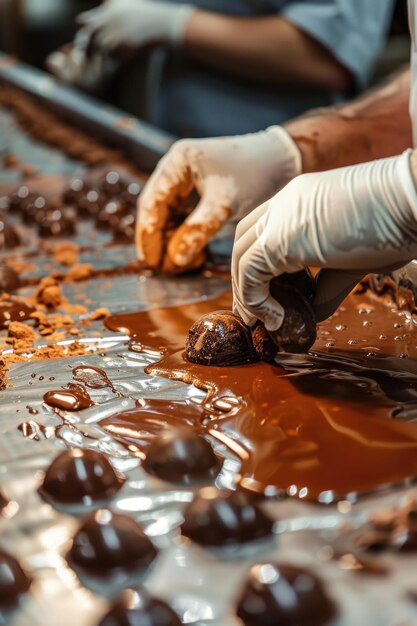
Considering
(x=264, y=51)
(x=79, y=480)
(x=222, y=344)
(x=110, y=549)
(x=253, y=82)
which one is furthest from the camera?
(x=253, y=82)

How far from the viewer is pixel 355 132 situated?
2.68m

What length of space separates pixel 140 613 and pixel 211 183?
163cm

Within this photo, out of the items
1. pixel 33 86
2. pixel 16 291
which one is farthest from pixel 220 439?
pixel 33 86

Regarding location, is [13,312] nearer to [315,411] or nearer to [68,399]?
[68,399]

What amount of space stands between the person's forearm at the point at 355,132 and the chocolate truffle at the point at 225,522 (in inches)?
60.9

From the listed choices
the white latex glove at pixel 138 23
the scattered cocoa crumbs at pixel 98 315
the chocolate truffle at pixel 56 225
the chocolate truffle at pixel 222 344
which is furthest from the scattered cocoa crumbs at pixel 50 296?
the white latex glove at pixel 138 23

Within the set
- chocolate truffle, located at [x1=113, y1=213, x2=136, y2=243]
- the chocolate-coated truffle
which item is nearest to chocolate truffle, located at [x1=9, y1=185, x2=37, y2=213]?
chocolate truffle, located at [x1=113, y1=213, x2=136, y2=243]

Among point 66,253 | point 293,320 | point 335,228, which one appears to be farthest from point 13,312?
point 335,228

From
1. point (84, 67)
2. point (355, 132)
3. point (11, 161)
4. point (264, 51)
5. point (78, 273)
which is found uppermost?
point (264, 51)

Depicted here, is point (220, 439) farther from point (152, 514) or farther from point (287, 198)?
point (287, 198)

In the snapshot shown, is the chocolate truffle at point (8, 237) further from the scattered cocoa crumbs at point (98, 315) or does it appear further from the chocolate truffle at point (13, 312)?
the scattered cocoa crumbs at point (98, 315)

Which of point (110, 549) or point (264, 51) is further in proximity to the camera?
point (264, 51)

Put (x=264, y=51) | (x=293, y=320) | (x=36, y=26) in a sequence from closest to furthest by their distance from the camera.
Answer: (x=293, y=320), (x=264, y=51), (x=36, y=26)

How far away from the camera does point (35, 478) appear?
130 centimetres
